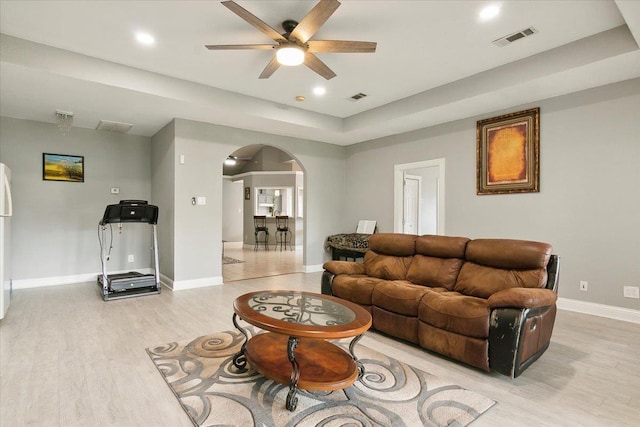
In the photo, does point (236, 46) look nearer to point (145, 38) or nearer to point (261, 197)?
point (145, 38)

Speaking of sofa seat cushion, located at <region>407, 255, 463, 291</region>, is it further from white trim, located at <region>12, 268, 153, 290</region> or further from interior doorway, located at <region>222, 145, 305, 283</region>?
interior doorway, located at <region>222, 145, 305, 283</region>

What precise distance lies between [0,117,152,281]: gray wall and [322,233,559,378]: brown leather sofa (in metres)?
4.31

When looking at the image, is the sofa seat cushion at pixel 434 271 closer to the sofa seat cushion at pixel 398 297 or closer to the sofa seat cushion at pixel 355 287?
the sofa seat cushion at pixel 398 297

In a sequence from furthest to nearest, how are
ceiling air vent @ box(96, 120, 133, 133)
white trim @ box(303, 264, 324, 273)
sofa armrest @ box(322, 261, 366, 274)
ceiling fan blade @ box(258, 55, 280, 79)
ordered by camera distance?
white trim @ box(303, 264, 324, 273) → ceiling air vent @ box(96, 120, 133, 133) → sofa armrest @ box(322, 261, 366, 274) → ceiling fan blade @ box(258, 55, 280, 79)

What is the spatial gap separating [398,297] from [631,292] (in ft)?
9.18

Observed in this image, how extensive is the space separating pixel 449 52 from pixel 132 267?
20.0ft

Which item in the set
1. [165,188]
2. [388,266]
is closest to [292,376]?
[388,266]

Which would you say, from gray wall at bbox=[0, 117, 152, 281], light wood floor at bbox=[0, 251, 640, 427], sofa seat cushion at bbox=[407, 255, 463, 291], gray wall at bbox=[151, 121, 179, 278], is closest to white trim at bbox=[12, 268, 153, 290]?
gray wall at bbox=[0, 117, 152, 281]

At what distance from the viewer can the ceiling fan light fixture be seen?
2.90 m

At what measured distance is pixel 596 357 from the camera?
8.77 feet

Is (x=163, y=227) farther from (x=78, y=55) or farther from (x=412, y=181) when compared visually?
(x=412, y=181)

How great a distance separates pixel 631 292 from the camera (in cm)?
357

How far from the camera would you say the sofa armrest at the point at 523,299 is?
219cm

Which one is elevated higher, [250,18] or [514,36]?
[514,36]
